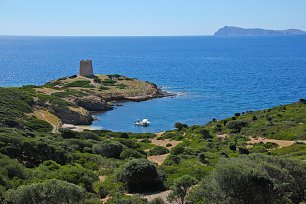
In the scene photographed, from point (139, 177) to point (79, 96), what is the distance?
60.7 metres

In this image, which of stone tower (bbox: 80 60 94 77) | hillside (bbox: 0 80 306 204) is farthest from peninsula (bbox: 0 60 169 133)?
hillside (bbox: 0 80 306 204)

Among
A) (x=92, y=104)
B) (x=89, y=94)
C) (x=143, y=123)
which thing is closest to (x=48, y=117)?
(x=143, y=123)

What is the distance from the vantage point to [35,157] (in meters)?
25.4

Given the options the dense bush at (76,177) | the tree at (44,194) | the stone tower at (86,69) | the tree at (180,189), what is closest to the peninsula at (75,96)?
the stone tower at (86,69)

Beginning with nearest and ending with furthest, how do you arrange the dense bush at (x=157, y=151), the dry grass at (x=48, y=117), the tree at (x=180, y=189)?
the tree at (x=180, y=189) → the dense bush at (x=157, y=151) → the dry grass at (x=48, y=117)

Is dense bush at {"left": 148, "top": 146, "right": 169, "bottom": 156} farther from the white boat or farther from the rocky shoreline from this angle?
the rocky shoreline

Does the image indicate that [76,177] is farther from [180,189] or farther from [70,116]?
[70,116]

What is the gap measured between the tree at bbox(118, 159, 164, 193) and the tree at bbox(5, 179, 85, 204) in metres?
6.46

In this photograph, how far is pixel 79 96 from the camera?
80000mm

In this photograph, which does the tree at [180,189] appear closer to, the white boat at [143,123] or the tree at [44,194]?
the tree at [44,194]

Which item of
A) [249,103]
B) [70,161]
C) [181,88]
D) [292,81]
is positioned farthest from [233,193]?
[292,81]

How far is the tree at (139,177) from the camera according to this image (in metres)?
20.7

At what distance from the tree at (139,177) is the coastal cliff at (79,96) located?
2729cm

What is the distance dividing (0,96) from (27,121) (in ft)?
37.7
